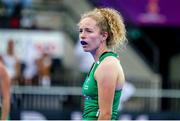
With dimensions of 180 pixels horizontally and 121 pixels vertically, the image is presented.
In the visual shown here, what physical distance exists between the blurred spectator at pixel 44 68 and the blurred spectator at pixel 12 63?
21.2 inches

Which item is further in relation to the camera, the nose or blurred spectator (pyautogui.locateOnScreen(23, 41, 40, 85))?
blurred spectator (pyautogui.locateOnScreen(23, 41, 40, 85))

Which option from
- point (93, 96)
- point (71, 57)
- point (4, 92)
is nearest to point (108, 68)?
point (93, 96)

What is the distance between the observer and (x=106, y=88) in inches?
181

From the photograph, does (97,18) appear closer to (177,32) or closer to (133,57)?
(133,57)

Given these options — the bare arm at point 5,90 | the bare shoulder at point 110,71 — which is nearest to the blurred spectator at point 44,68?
the bare arm at point 5,90

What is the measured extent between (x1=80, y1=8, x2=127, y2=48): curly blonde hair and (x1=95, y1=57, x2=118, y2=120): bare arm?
0.25 m

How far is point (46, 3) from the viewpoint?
16.2m

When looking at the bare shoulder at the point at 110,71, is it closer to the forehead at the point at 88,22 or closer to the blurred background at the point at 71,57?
the forehead at the point at 88,22

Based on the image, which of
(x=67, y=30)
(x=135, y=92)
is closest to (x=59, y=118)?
(x=135, y=92)

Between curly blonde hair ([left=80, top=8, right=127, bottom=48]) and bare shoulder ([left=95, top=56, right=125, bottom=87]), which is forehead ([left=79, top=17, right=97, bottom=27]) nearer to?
curly blonde hair ([left=80, top=8, right=127, bottom=48])

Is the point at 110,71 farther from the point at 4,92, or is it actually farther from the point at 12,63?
the point at 12,63

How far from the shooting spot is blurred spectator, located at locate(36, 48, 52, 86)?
1407cm

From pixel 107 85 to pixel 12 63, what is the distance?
30.0 feet

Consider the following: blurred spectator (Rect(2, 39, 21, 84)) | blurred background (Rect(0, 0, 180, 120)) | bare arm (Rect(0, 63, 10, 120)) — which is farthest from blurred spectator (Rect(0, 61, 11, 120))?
blurred spectator (Rect(2, 39, 21, 84))
